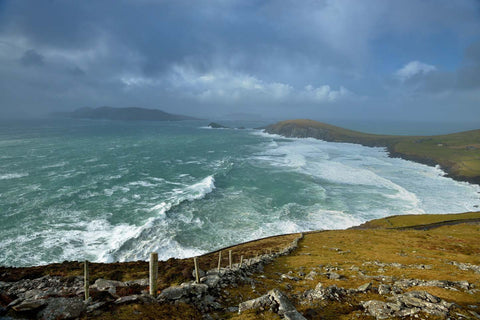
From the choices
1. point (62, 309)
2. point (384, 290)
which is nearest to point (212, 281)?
point (62, 309)

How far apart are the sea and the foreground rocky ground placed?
1606 cm

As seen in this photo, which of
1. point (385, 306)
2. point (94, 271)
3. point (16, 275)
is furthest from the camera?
point (94, 271)

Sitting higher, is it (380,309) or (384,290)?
(380,309)

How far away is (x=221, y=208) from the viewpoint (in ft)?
184

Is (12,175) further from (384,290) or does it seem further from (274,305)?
(384,290)

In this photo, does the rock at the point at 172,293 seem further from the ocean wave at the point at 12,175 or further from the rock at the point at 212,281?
the ocean wave at the point at 12,175

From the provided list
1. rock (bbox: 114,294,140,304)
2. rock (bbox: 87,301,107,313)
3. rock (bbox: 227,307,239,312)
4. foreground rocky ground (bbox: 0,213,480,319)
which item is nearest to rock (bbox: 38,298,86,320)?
foreground rocky ground (bbox: 0,213,480,319)

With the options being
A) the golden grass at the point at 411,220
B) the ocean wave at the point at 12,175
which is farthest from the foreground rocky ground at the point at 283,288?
the ocean wave at the point at 12,175

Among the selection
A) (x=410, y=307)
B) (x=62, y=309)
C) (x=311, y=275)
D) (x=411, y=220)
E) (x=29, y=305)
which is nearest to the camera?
(x=29, y=305)

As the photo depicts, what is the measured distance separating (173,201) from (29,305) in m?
49.2

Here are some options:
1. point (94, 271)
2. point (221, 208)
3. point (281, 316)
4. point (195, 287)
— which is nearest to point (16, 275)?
point (94, 271)

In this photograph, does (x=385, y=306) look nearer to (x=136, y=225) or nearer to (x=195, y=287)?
(x=195, y=287)

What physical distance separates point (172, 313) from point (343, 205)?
2456 inches

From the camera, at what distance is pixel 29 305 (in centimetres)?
935
